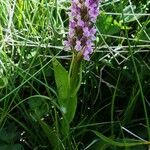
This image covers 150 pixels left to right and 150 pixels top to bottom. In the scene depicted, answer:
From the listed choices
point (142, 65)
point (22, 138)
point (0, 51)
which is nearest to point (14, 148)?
point (22, 138)

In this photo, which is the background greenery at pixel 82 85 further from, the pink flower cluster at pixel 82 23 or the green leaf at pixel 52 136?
the pink flower cluster at pixel 82 23

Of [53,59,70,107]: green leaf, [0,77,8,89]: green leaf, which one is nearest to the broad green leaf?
[53,59,70,107]: green leaf

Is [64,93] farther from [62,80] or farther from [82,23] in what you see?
[82,23]

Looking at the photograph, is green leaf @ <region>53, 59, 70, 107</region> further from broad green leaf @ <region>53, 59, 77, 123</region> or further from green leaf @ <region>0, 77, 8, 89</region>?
Answer: green leaf @ <region>0, 77, 8, 89</region>

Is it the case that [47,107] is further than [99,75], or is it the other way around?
[99,75]

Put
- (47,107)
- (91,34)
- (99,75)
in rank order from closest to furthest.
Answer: (91,34) → (47,107) → (99,75)

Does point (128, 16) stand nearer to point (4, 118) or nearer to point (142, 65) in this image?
point (142, 65)

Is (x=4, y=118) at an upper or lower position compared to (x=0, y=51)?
lower
